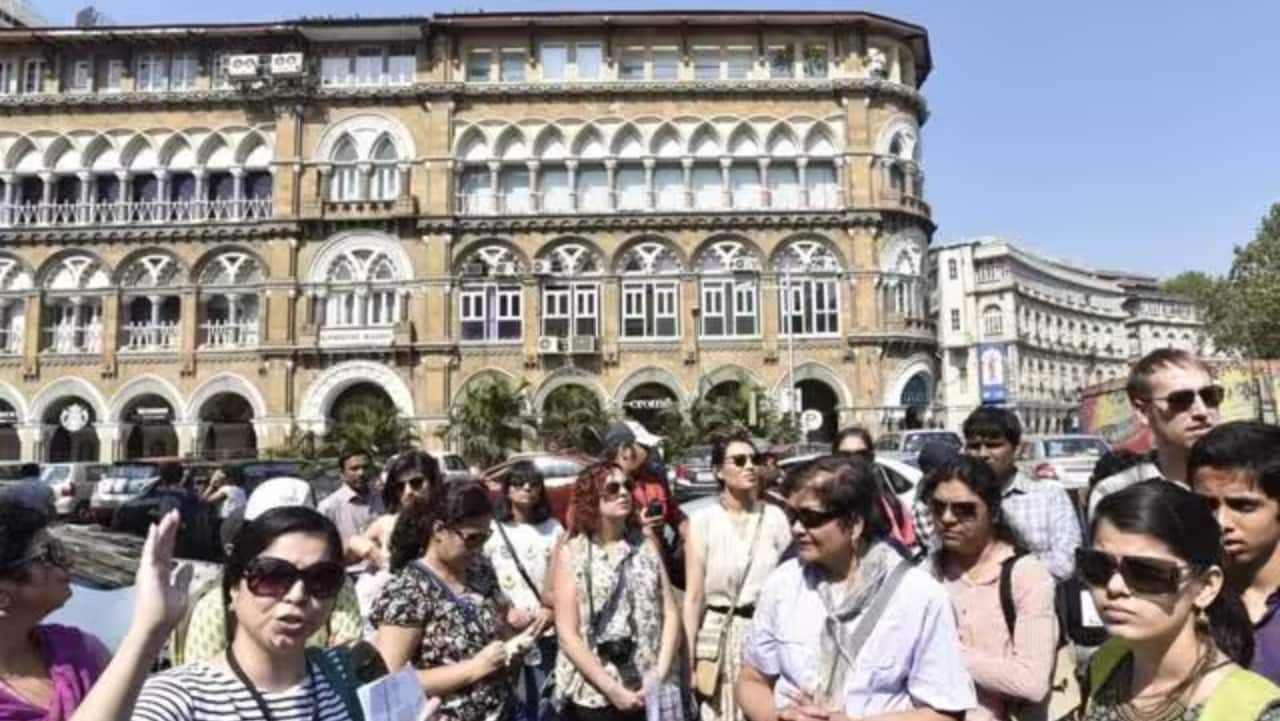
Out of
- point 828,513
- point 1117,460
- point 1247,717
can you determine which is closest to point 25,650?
point 828,513

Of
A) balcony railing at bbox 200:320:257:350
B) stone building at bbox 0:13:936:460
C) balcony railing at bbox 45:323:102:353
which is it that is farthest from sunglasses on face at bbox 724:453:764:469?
balcony railing at bbox 45:323:102:353

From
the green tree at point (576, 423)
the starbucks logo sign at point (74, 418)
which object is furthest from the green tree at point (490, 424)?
the starbucks logo sign at point (74, 418)

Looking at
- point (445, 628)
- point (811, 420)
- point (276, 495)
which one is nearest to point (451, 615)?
point (445, 628)

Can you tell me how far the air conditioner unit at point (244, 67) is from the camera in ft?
113

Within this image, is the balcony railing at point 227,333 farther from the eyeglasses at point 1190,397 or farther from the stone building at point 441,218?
the eyeglasses at point 1190,397

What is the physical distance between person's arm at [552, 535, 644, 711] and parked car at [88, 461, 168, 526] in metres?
17.2

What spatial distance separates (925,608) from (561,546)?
2142mm

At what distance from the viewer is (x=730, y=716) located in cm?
498

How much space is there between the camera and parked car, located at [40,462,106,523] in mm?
20750

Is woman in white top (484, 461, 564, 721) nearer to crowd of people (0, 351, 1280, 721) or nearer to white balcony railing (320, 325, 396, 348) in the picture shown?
crowd of people (0, 351, 1280, 721)

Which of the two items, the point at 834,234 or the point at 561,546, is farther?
the point at 834,234

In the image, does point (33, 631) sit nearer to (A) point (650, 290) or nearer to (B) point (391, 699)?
(B) point (391, 699)

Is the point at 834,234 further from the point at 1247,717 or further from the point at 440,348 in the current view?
the point at 1247,717

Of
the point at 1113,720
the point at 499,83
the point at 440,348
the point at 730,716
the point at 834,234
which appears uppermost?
the point at 499,83
